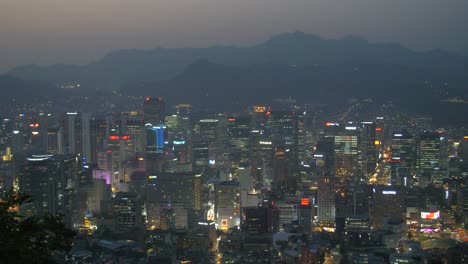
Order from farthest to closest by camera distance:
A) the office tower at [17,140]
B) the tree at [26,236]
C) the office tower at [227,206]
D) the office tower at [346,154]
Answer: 1. the office tower at [346,154]
2. the office tower at [17,140]
3. the office tower at [227,206]
4. the tree at [26,236]

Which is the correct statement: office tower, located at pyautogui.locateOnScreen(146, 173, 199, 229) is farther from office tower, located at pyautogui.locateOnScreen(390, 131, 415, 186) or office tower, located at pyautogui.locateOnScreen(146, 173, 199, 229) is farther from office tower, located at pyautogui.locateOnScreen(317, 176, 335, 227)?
office tower, located at pyautogui.locateOnScreen(390, 131, 415, 186)

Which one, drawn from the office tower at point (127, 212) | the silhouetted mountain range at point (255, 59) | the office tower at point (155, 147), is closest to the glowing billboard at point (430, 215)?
the office tower at point (127, 212)

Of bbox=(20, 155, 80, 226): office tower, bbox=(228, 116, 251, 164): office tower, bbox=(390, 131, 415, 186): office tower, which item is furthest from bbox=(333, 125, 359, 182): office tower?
bbox=(20, 155, 80, 226): office tower

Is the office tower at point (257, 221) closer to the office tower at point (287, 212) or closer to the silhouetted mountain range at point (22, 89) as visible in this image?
the office tower at point (287, 212)

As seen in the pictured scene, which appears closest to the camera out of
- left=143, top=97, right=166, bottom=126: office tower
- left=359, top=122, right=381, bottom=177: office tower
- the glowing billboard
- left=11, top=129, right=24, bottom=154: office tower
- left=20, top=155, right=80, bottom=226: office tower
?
left=20, top=155, right=80, bottom=226: office tower

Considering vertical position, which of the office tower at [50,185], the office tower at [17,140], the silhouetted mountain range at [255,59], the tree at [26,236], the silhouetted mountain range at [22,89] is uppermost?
the silhouetted mountain range at [255,59]

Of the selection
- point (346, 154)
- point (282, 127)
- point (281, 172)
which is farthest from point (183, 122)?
point (346, 154)
